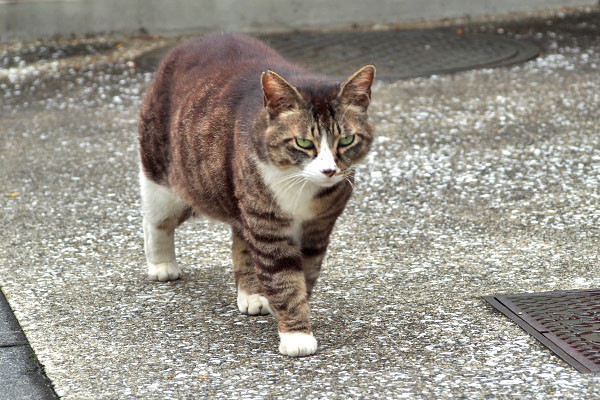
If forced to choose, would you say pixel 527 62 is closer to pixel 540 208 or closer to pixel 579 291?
pixel 540 208

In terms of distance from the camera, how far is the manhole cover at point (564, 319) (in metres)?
3.23

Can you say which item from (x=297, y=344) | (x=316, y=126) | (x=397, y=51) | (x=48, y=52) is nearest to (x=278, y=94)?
(x=316, y=126)

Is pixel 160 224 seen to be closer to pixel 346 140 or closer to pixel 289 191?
pixel 289 191

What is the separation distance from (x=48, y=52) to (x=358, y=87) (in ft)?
20.2

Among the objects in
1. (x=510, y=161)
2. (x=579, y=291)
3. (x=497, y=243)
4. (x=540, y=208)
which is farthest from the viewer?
(x=510, y=161)

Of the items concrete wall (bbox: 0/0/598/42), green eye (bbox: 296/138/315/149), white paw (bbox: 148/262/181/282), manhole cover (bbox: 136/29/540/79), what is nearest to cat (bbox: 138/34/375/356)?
green eye (bbox: 296/138/315/149)

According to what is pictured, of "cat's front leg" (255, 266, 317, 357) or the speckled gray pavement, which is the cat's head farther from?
the speckled gray pavement

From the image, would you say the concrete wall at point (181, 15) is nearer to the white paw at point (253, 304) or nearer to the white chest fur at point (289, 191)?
the white paw at point (253, 304)

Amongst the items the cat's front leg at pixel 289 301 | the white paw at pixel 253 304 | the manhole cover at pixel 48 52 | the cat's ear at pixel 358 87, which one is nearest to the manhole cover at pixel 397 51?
the manhole cover at pixel 48 52

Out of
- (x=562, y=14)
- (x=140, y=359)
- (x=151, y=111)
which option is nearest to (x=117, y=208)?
(x=151, y=111)

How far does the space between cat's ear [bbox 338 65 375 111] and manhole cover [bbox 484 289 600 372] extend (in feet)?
3.52

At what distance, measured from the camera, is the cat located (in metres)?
3.22

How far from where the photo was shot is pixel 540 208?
4.82 m

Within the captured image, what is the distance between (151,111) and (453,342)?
1682 mm
